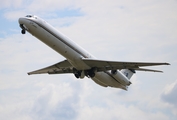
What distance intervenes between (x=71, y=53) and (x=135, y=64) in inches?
279

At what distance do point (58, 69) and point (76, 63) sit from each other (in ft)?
20.5

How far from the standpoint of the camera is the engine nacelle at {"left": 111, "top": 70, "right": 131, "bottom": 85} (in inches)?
2046

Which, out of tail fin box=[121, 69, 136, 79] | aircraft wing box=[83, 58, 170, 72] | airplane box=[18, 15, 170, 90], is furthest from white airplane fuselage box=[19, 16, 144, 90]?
tail fin box=[121, 69, 136, 79]

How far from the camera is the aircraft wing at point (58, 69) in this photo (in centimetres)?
5125

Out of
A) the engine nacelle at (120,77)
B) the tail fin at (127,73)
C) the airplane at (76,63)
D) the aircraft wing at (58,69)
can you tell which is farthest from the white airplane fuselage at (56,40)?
the tail fin at (127,73)

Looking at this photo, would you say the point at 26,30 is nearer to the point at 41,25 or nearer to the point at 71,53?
the point at 41,25

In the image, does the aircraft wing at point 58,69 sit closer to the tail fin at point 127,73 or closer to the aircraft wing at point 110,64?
the aircraft wing at point 110,64

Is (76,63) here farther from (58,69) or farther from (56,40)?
(58,69)

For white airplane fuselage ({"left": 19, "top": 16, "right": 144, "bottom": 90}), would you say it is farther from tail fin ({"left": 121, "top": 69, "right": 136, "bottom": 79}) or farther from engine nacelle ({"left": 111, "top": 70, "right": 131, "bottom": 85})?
tail fin ({"left": 121, "top": 69, "right": 136, "bottom": 79})

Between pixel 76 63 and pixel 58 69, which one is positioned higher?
pixel 76 63

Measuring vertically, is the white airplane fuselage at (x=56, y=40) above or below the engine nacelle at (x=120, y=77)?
above

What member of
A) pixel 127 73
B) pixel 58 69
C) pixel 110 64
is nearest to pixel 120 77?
pixel 127 73

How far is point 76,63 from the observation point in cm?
4800

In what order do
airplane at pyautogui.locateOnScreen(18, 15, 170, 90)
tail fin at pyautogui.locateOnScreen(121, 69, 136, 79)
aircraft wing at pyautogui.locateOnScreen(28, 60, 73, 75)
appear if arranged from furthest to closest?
1. tail fin at pyautogui.locateOnScreen(121, 69, 136, 79)
2. aircraft wing at pyautogui.locateOnScreen(28, 60, 73, 75)
3. airplane at pyautogui.locateOnScreen(18, 15, 170, 90)
